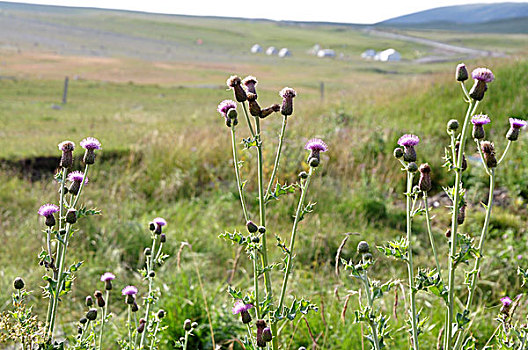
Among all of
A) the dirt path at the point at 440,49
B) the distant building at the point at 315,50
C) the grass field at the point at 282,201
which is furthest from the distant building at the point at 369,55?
the grass field at the point at 282,201

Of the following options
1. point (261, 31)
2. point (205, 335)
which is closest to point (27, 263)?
point (205, 335)

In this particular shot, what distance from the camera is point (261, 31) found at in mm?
152250

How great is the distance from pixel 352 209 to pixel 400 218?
0.60 meters

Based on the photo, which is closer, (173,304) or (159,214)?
(173,304)

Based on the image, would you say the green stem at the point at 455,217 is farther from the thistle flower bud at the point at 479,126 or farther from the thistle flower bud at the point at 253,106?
the thistle flower bud at the point at 253,106

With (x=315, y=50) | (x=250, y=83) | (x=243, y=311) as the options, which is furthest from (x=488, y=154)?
(x=315, y=50)

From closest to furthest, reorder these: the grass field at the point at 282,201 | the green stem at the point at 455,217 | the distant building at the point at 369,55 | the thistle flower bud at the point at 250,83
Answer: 1. the green stem at the point at 455,217
2. the thistle flower bud at the point at 250,83
3. the grass field at the point at 282,201
4. the distant building at the point at 369,55

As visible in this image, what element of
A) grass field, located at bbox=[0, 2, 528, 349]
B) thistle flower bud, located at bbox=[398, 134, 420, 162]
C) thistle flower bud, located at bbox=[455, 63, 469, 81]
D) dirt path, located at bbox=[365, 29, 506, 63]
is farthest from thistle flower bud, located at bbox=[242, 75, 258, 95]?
dirt path, located at bbox=[365, 29, 506, 63]

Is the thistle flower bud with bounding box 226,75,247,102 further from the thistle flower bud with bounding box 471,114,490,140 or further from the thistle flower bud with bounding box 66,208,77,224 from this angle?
the thistle flower bud with bounding box 471,114,490,140

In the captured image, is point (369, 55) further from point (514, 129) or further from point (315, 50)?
point (514, 129)

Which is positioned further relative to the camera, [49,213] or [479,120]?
[49,213]

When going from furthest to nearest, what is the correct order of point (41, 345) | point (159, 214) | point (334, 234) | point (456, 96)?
point (456, 96) → point (159, 214) → point (334, 234) → point (41, 345)

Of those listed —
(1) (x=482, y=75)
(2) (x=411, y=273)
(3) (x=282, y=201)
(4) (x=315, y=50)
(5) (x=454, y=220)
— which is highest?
(4) (x=315, y=50)

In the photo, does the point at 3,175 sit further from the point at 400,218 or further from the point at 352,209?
the point at 400,218
